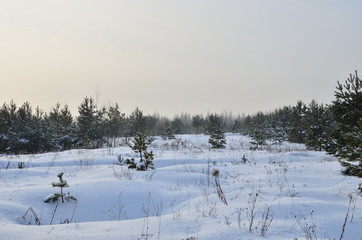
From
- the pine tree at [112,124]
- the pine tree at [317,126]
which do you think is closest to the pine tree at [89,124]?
the pine tree at [112,124]

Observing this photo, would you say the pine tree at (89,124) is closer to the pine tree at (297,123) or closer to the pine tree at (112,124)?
the pine tree at (112,124)

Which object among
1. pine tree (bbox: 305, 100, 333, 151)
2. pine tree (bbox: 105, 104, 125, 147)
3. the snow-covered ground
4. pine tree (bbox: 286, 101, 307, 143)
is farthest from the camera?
pine tree (bbox: 105, 104, 125, 147)

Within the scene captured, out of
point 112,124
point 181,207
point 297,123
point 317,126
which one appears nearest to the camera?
point 181,207

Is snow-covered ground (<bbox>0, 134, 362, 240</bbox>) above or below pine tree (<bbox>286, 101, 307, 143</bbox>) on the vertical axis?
Result: below

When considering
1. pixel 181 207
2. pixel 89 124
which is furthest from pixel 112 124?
pixel 181 207

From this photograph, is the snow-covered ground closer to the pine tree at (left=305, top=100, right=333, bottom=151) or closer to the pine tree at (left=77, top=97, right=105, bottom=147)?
the pine tree at (left=305, top=100, right=333, bottom=151)

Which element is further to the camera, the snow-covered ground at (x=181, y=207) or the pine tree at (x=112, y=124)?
the pine tree at (x=112, y=124)

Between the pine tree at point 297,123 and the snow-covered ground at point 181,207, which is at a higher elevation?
the pine tree at point 297,123

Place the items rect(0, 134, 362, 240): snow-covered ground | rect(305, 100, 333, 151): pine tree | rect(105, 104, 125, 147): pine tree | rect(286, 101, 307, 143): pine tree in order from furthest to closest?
rect(105, 104, 125, 147): pine tree → rect(286, 101, 307, 143): pine tree → rect(305, 100, 333, 151): pine tree → rect(0, 134, 362, 240): snow-covered ground

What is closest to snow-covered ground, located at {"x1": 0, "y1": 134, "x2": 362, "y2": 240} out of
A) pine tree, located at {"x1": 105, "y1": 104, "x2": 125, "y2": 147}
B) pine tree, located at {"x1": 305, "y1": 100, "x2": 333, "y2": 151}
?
pine tree, located at {"x1": 305, "y1": 100, "x2": 333, "y2": 151}

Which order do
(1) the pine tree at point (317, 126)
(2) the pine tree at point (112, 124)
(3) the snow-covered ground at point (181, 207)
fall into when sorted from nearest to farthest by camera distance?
(3) the snow-covered ground at point (181, 207) → (1) the pine tree at point (317, 126) → (2) the pine tree at point (112, 124)

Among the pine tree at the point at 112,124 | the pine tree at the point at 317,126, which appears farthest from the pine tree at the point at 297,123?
the pine tree at the point at 112,124

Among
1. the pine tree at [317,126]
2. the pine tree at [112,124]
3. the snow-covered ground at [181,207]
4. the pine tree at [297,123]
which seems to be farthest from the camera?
the pine tree at [112,124]

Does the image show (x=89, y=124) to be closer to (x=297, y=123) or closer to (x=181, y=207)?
(x=297, y=123)
